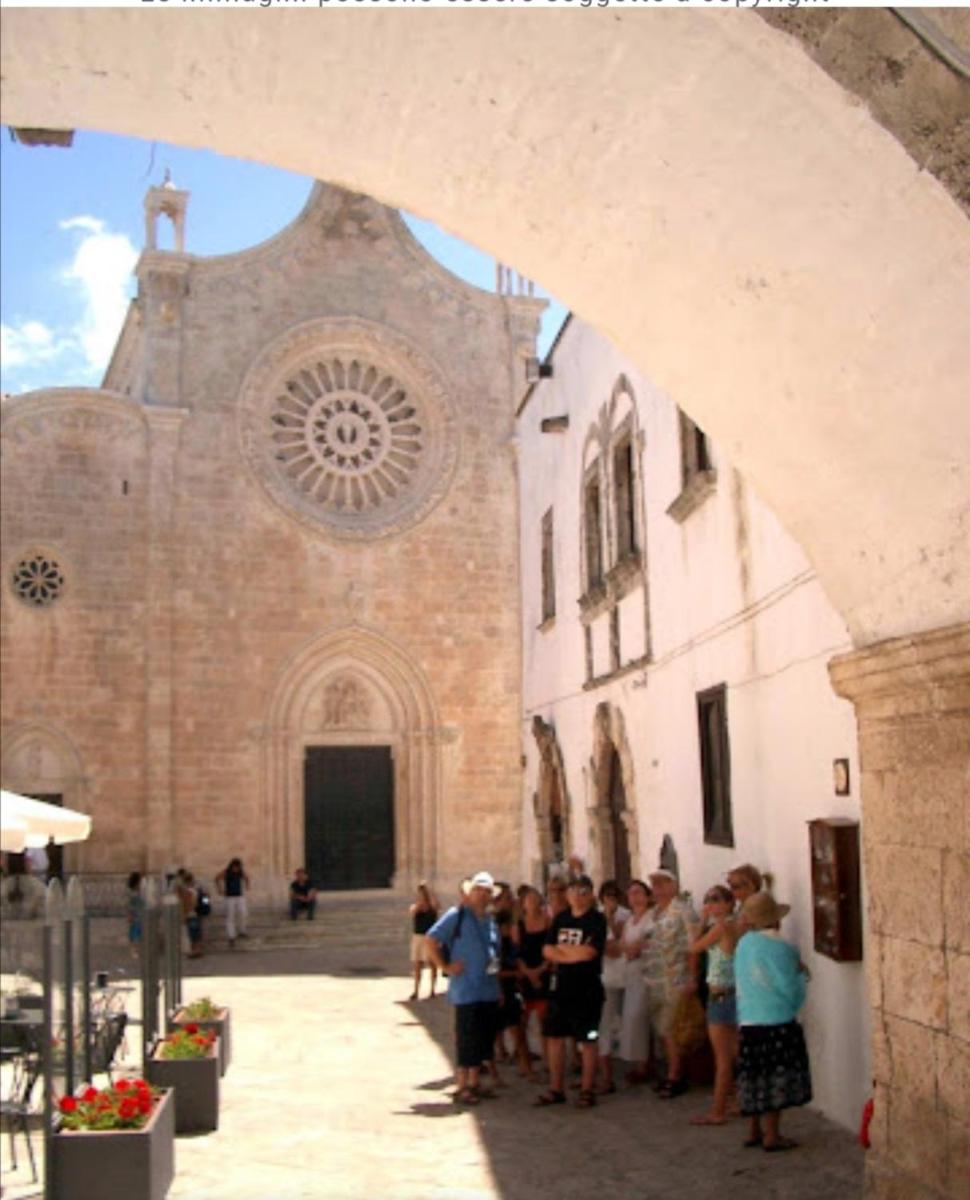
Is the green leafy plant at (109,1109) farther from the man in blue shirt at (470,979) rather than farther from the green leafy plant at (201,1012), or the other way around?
the green leafy plant at (201,1012)

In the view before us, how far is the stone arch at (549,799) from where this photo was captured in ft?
52.1

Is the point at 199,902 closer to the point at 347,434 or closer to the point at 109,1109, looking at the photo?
the point at 347,434

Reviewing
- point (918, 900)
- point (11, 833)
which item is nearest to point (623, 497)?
point (11, 833)

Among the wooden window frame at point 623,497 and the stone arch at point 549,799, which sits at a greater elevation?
the wooden window frame at point 623,497

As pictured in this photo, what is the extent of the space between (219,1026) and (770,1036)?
427 centimetres

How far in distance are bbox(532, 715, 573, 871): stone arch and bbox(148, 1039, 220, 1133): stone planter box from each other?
25.6 ft

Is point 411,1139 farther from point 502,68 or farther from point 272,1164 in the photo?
point 502,68

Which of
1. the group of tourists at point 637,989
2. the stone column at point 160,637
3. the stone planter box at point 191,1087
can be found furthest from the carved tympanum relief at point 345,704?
the stone planter box at point 191,1087

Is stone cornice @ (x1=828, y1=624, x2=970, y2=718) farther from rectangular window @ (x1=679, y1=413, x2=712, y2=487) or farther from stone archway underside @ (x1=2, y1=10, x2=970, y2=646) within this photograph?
rectangular window @ (x1=679, y1=413, x2=712, y2=487)

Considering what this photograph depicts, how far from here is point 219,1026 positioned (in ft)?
31.8

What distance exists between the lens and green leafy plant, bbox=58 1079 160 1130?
6.20 m

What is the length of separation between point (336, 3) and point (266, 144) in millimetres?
716

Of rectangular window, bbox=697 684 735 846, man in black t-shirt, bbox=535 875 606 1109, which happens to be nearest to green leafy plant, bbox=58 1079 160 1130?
man in black t-shirt, bbox=535 875 606 1109

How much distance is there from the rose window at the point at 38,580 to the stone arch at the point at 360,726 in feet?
13.6
